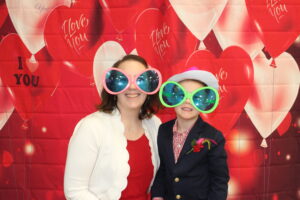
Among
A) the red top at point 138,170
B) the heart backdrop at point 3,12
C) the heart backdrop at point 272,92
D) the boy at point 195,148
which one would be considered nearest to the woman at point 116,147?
the red top at point 138,170

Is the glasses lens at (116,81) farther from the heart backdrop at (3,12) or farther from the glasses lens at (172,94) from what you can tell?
the heart backdrop at (3,12)

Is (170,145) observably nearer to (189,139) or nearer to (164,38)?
(189,139)

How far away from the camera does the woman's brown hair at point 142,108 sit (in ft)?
4.33

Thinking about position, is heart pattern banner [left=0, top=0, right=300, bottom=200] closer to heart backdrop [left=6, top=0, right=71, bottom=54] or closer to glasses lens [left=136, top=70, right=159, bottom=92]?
heart backdrop [left=6, top=0, right=71, bottom=54]

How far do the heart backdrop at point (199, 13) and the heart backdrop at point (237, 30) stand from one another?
39 mm

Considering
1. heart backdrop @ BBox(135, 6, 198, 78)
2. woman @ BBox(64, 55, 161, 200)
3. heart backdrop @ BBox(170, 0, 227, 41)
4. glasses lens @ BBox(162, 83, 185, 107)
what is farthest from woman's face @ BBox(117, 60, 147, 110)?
heart backdrop @ BBox(170, 0, 227, 41)

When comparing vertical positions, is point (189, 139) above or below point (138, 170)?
above

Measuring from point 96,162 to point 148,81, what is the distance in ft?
1.36

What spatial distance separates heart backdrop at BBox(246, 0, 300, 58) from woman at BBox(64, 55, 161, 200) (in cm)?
91

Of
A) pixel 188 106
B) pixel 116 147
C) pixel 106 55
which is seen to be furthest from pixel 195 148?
pixel 106 55

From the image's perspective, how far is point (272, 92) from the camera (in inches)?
73.2

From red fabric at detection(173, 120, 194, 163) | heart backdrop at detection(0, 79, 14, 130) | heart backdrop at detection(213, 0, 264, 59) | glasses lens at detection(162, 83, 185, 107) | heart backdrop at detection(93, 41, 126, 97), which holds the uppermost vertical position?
heart backdrop at detection(213, 0, 264, 59)

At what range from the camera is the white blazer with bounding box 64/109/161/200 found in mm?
1198

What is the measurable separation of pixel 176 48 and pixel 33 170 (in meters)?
1.24
